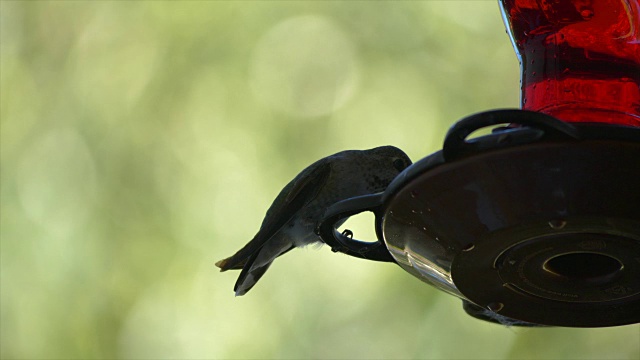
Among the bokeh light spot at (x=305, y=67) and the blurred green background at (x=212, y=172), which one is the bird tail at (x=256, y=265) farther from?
the bokeh light spot at (x=305, y=67)

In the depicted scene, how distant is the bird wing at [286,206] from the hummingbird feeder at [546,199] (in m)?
0.58

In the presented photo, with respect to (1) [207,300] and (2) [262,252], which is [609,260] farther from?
(1) [207,300]

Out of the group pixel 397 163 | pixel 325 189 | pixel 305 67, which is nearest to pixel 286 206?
pixel 325 189

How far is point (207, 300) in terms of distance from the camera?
17.7ft

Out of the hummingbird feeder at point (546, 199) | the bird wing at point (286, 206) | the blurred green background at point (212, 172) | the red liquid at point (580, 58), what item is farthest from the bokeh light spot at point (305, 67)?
the hummingbird feeder at point (546, 199)

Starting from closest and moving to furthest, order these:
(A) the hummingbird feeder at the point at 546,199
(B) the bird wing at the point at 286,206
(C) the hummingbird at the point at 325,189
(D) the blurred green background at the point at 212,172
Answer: (A) the hummingbird feeder at the point at 546,199 → (B) the bird wing at the point at 286,206 → (C) the hummingbird at the point at 325,189 → (D) the blurred green background at the point at 212,172

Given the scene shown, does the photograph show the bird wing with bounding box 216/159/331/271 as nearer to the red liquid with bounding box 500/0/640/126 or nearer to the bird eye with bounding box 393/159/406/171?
the bird eye with bounding box 393/159/406/171

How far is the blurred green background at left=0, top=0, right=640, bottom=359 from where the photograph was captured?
5.36m

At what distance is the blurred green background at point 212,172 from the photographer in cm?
536

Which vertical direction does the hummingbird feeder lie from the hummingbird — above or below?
above

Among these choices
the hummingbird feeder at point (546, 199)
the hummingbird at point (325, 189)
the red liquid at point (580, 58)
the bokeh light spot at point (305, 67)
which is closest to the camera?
the hummingbird feeder at point (546, 199)

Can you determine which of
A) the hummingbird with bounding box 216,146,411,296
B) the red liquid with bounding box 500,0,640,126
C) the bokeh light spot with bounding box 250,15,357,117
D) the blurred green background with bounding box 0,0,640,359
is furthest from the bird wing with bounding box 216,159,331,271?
the bokeh light spot with bounding box 250,15,357,117

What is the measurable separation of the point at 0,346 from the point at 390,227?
4.11 metres

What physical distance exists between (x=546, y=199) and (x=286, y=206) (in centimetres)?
142
